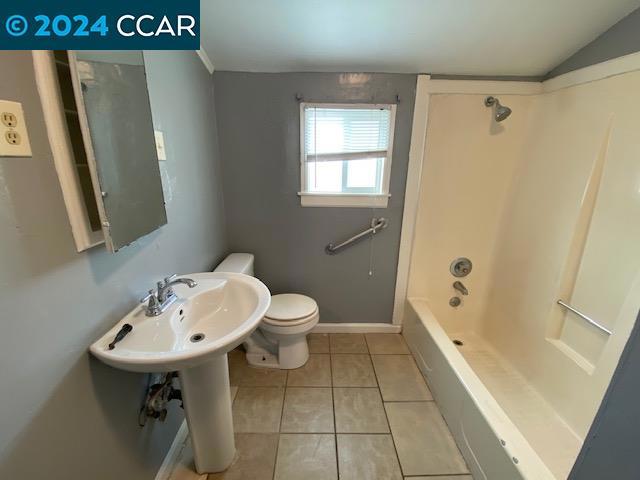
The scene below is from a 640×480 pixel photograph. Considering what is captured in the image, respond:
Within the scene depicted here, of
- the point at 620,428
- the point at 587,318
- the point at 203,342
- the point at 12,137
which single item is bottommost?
the point at 587,318

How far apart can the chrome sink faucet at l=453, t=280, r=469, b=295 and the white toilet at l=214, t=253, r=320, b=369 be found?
1.09 metres

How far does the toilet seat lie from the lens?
1.64 meters

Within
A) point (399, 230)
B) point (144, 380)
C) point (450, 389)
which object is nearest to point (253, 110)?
point (399, 230)

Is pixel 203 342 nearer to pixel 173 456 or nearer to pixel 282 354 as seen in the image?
pixel 173 456

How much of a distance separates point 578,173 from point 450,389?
51.9 inches

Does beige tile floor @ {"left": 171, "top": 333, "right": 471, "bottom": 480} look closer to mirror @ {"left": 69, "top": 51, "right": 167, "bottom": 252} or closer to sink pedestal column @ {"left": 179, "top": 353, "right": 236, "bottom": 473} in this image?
sink pedestal column @ {"left": 179, "top": 353, "right": 236, "bottom": 473}

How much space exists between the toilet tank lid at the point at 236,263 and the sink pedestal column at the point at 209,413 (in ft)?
2.07

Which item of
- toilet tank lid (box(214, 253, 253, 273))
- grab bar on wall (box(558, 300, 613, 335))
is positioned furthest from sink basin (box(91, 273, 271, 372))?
grab bar on wall (box(558, 300, 613, 335))

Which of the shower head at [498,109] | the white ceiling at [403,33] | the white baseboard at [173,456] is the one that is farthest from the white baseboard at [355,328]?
the white ceiling at [403,33]

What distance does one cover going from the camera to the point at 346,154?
5.91 feet

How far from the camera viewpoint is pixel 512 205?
1817 millimetres

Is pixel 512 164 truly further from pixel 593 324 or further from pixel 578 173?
pixel 593 324

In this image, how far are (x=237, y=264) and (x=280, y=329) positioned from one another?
19.7 inches

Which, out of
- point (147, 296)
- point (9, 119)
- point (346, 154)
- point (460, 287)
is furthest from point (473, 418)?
point (9, 119)
